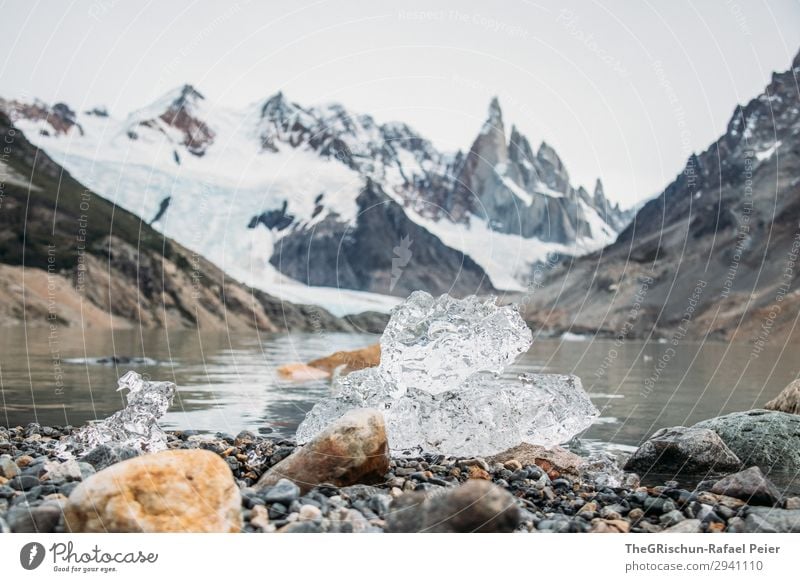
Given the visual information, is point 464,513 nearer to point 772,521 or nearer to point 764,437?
point 772,521

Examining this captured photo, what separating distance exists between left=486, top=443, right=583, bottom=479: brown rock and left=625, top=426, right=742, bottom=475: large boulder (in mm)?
939

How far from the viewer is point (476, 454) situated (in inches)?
409

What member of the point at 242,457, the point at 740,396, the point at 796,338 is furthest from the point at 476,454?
the point at 796,338

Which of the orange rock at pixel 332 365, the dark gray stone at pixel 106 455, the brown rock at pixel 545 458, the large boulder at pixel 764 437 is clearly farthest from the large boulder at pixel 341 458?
the orange rock at pixel 332 365

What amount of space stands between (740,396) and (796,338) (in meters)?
92.5

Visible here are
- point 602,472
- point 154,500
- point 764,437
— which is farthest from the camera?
point 764,437

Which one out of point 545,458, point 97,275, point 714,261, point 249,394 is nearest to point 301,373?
point 249,394

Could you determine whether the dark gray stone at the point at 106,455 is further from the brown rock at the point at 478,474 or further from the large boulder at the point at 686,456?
the large boulder at the point at 686,456

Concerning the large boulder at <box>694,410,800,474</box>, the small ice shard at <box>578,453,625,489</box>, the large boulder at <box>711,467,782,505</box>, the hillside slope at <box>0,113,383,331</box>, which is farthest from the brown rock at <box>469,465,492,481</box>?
the hillside slope at <box>0,113,383,331</box>

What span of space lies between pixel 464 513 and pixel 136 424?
18.8 feet

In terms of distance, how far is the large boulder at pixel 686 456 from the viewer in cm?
1041
